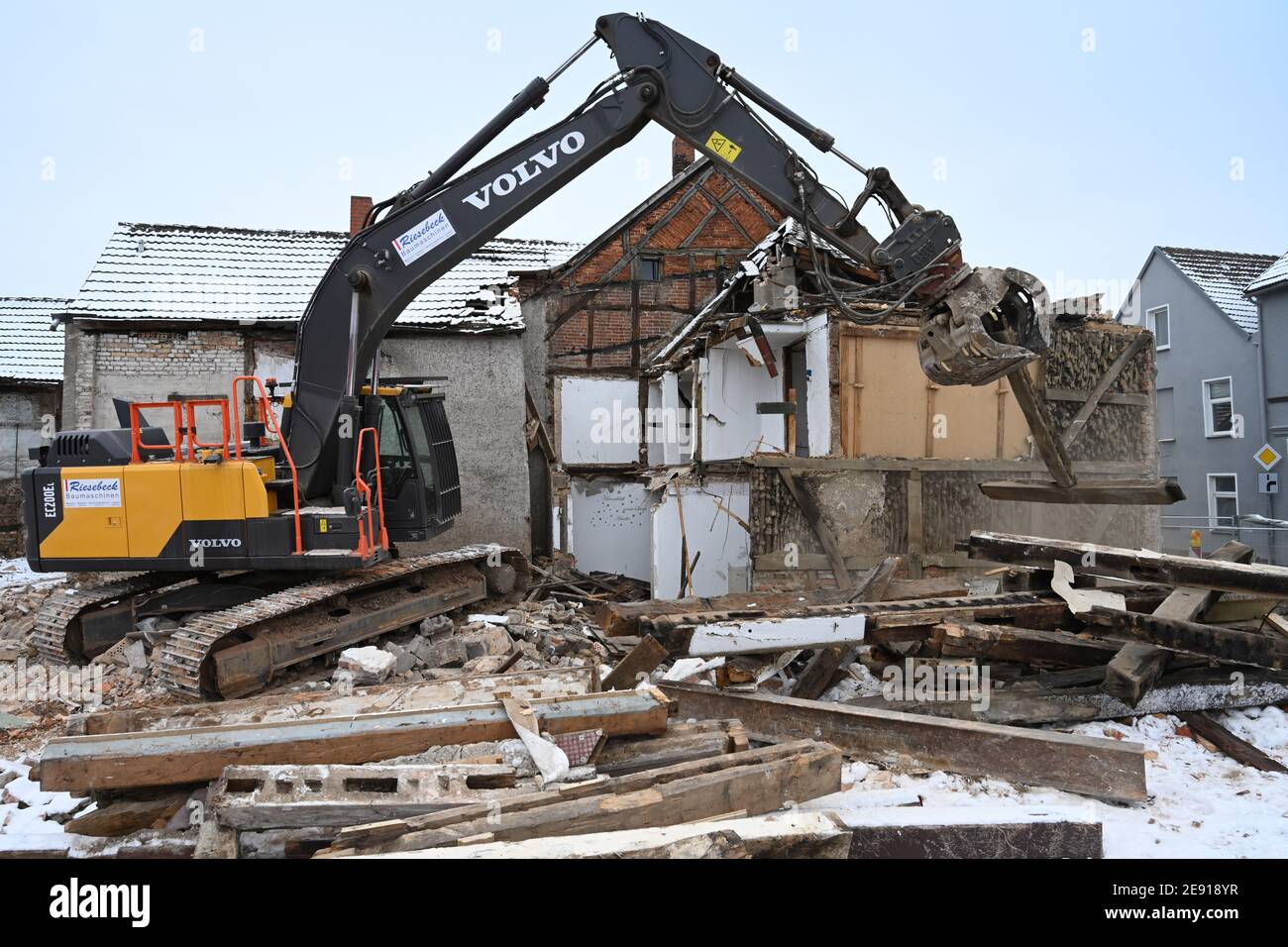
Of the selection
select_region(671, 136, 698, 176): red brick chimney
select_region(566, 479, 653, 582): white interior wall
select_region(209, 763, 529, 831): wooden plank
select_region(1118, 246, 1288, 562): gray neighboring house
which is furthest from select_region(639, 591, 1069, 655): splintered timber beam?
select_region(671, 136, 698, 176): red brick chimney

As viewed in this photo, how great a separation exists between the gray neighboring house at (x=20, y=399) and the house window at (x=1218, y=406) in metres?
28.2

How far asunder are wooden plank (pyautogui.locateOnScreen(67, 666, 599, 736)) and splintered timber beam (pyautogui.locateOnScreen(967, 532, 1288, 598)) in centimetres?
338

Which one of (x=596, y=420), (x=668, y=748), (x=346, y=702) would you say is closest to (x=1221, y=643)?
(x=668, y=748)

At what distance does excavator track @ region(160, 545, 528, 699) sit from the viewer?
6418 mm

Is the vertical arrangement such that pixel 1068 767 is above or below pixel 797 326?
below

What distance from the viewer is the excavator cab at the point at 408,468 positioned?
8.28 meters

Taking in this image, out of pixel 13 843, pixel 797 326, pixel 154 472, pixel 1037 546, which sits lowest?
pixel 13 843

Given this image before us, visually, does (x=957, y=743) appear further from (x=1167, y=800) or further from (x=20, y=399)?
(x=20, y=399)

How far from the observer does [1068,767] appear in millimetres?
4461

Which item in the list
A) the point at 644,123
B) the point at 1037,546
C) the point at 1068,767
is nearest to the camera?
the point at 1068,767

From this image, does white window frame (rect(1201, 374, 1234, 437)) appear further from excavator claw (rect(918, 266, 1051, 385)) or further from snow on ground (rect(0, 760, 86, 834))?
snow on ground (rect(0, 760, 86, 834))
